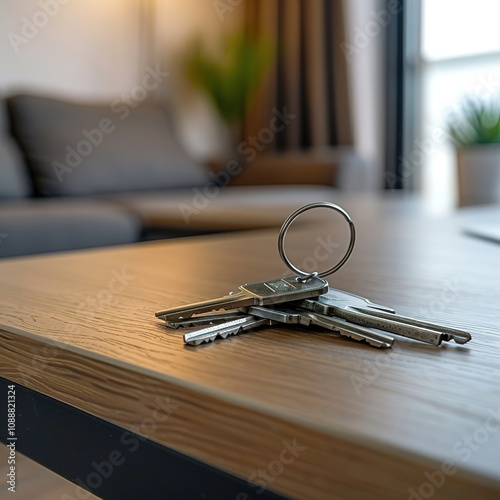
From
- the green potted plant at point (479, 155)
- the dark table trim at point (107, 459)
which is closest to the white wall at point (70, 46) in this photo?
the green potted plant at point (479, 155)

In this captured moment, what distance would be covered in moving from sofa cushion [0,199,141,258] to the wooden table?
102 centimetres

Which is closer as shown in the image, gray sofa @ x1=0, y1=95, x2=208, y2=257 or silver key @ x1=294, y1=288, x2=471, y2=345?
silver key @ x1=294, y1=288, x2=471, y2=345

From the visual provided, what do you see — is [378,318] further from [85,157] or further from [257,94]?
[257,94]

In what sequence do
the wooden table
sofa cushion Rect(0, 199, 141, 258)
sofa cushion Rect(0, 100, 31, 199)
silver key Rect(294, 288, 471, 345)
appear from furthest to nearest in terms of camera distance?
sofa cushion Rect(0, 100, 31, 199)
sofa cushion Rect(0, 199, 141, 258)
silver key Rect(294, 288, 471, 345)
the wooden table

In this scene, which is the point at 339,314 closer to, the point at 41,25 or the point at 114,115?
the point at 114,115

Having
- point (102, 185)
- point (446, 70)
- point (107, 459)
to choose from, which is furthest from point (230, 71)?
point (107, 459)

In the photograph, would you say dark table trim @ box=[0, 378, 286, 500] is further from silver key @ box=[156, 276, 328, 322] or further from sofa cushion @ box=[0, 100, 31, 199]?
sofa cushion @ box=[0, 100, 31, 199]

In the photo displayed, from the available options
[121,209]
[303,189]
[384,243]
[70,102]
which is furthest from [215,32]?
[384,243]

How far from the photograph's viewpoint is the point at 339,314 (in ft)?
1.52

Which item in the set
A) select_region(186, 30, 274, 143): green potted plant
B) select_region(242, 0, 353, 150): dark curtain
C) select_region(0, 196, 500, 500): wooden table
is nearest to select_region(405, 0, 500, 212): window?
select_region(242, 0, 353, 150): dark curtain

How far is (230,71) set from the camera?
349 centimetres

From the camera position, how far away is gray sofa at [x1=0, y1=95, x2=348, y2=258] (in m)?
1.74

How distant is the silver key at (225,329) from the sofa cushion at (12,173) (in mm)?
2019

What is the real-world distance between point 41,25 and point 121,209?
1.42 meters
